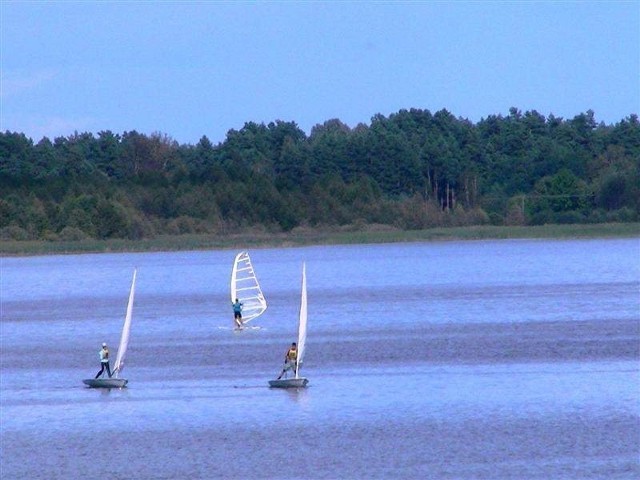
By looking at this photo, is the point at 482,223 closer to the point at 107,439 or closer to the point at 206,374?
the point at 206,374

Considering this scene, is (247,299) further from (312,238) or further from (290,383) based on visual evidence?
(312,238)

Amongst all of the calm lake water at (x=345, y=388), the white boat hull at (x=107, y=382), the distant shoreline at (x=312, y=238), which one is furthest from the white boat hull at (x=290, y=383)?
the distant shoreline at (x=312, y=238)

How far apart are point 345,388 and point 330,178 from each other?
69.5 m

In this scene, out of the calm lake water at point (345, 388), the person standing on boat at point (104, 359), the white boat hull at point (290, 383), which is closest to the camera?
the calm lake water at point (345, 388)

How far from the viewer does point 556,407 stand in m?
20.9

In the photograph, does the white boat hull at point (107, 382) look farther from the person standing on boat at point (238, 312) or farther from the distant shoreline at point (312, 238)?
the distant shoreline at point (312, 238)

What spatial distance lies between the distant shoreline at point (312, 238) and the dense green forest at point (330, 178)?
59 centimetres

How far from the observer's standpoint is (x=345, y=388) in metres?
23.5

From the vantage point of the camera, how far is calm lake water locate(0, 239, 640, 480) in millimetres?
A: 17828

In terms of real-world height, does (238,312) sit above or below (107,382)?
above

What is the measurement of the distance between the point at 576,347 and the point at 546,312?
9.25 metres

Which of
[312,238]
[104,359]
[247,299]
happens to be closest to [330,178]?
[312,238]

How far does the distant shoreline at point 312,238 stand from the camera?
261 ft

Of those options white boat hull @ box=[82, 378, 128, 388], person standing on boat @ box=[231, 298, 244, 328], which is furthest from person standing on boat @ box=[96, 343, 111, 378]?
person standing on boat @ box=[231, 298, 244, 328]
